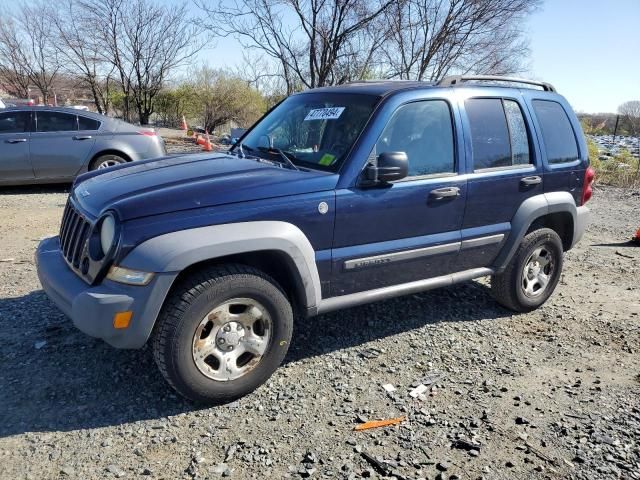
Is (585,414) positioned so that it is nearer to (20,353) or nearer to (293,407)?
(293,407)

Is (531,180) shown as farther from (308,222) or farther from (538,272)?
A: (308,222)

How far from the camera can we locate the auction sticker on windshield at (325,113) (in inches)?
152

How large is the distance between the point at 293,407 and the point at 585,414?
1776 mm

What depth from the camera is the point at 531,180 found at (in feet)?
14.3

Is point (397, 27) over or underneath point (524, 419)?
over

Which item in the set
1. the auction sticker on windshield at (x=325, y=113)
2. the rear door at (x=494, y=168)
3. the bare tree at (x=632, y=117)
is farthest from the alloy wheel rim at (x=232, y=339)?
the bare tree at (x=632, y=117)

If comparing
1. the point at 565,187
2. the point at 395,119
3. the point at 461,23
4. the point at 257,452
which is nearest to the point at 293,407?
the point at 257,452

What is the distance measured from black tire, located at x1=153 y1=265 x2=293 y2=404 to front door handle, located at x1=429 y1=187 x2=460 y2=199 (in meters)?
1.32

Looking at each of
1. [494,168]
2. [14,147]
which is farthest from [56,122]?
[494,168]

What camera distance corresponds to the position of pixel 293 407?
323 centimetres

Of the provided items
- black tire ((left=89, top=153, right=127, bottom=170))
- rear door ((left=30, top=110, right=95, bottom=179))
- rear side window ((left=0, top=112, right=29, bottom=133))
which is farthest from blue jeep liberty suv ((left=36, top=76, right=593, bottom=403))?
rear side window ((left=0, top=112, right=29, bottom=133))

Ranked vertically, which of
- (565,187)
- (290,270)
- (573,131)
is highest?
(573,131)

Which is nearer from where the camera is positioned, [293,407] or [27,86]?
[293,407]

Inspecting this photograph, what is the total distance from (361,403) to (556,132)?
118 inches
